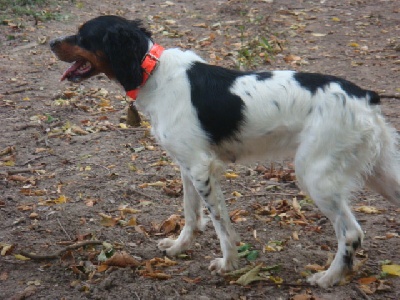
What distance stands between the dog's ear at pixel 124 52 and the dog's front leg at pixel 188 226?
36.7 inches

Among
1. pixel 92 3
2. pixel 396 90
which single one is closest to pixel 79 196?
pixel 396 90

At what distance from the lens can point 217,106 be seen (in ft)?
14.9

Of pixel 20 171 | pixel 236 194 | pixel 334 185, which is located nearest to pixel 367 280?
pixel 334 185

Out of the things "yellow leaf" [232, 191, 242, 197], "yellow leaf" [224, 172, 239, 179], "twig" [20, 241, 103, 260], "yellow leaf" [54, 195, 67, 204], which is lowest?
"yellow leaf" [54, 195, 67, 204]

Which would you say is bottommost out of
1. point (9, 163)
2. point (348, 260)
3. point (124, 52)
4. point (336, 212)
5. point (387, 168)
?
point (9, 163)

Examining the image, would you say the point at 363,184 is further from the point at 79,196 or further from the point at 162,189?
the point at 79,196

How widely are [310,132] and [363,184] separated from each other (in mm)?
605

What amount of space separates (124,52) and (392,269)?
2.47m

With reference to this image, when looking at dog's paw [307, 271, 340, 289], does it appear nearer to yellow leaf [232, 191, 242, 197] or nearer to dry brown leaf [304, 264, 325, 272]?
dry brown leaf [304, 264, 325, 272]

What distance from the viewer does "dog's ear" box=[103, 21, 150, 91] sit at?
4668 mm

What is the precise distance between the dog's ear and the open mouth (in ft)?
0.78

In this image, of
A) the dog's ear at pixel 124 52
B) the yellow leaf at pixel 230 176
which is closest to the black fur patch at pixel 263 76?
the dog's ear at pixel 124 52

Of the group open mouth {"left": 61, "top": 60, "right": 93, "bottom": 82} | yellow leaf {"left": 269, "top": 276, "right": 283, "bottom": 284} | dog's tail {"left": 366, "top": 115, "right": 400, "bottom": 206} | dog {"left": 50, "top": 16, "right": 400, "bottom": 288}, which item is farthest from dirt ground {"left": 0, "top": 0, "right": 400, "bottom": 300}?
open mouth {"left": 61, "top": 60, "right": 93, "bottom": 82}

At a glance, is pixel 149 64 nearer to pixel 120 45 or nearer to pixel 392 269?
pixel 120 45
